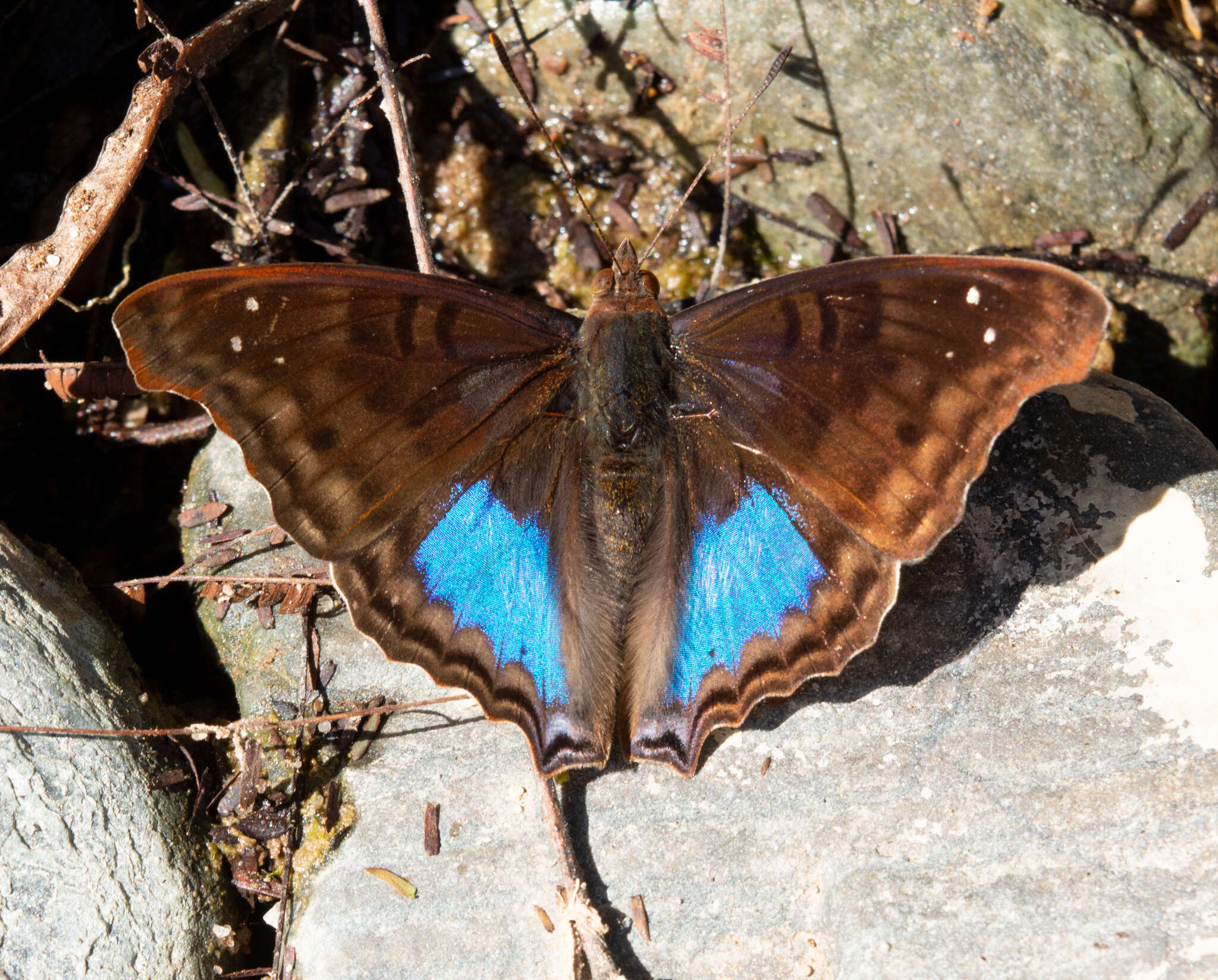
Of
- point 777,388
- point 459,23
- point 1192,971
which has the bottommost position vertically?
point 1192,971

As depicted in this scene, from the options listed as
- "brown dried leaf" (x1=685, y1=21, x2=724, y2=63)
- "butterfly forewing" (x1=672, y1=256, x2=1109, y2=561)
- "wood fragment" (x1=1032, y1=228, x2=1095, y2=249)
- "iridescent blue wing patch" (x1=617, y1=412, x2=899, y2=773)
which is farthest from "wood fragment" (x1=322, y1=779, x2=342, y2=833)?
"wood fragment" (x1=1032, y1=228, x2=1095, y2=249)

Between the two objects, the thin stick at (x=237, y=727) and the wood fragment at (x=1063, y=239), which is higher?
the wood fragment at (x=1063, y=239)

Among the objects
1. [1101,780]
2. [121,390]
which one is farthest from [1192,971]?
[121,390]

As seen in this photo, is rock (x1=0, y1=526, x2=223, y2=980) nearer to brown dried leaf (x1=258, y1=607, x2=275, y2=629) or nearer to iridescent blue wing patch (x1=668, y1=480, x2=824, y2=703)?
brown dried leaf (x1=258, y1=607, x2=275, y2=629)

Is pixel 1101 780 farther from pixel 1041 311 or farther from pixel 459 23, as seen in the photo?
pixel 459 23

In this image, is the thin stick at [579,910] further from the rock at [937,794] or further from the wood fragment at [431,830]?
the wood fragment at [431,830]

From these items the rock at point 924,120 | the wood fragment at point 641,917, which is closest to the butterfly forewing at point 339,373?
the wood fragment at point 641,917
